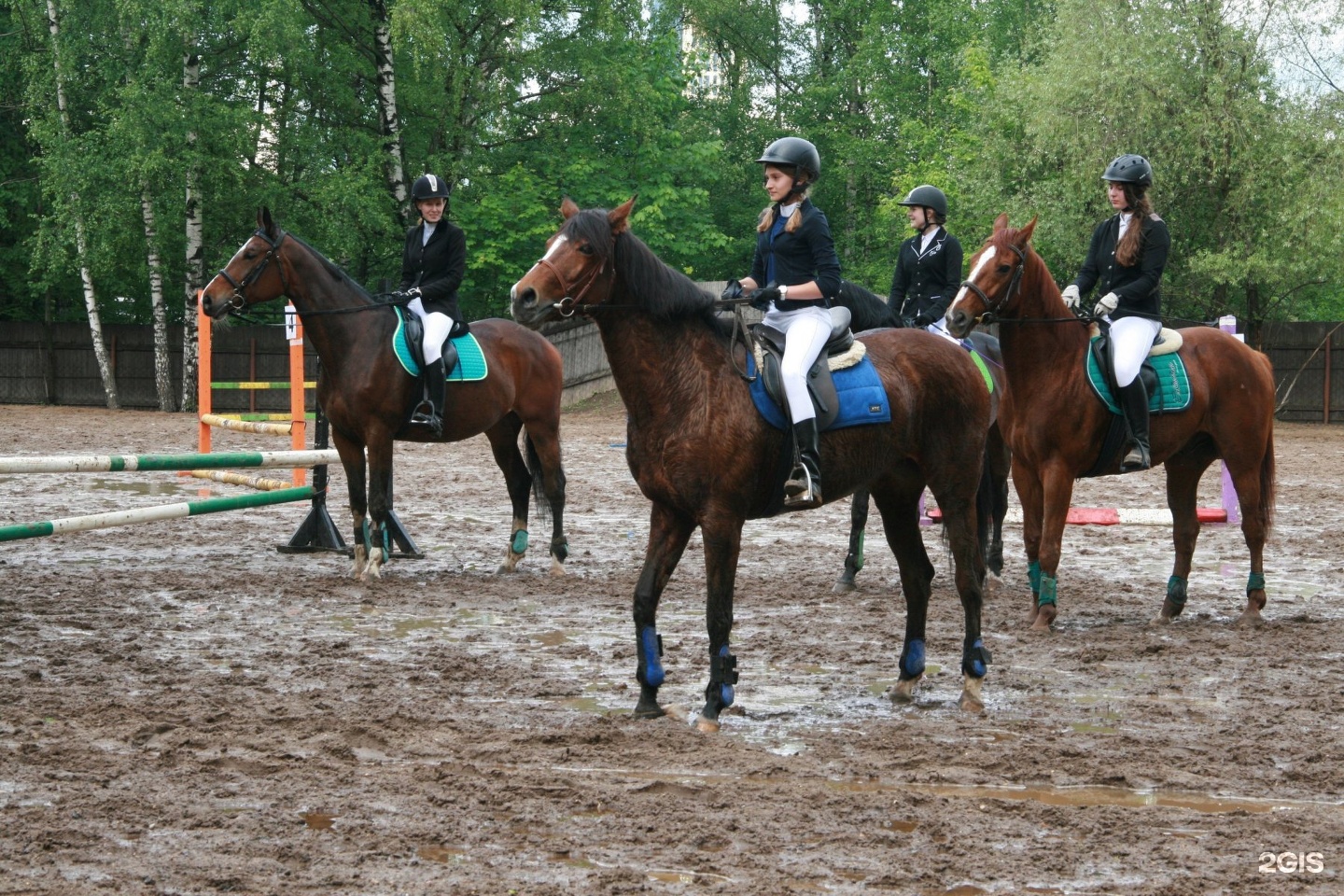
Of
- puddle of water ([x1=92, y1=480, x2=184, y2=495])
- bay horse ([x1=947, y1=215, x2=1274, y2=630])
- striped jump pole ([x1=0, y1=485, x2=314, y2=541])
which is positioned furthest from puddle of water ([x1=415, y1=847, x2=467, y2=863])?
puddle of water ([x1=92, y1=480, x2=184, y2=495])

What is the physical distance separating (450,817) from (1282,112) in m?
28.6

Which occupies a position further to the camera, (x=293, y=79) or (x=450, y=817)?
(x=293, y=79)

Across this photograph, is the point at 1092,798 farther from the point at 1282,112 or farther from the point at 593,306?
the point at 1282,112

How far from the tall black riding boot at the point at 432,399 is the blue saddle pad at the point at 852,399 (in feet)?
15.4

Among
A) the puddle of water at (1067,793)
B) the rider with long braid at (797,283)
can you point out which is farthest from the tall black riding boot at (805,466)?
the puddle of water at (1067,793)

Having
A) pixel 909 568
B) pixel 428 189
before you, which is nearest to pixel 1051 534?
pixel 909 568

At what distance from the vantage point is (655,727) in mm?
5855

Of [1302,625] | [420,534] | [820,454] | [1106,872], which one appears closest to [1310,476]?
[1302,625]

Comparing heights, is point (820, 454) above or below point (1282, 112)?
below

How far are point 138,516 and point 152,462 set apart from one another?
2.36 ft

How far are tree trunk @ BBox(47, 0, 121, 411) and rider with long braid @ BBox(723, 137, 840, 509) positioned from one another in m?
26.3

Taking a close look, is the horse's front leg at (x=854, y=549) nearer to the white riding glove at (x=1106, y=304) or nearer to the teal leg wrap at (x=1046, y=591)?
the teal leg wrap at (x=1046, y=591)

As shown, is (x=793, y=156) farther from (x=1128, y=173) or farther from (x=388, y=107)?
(x=388, y=107)

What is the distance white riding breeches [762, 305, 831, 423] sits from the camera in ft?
20.0
